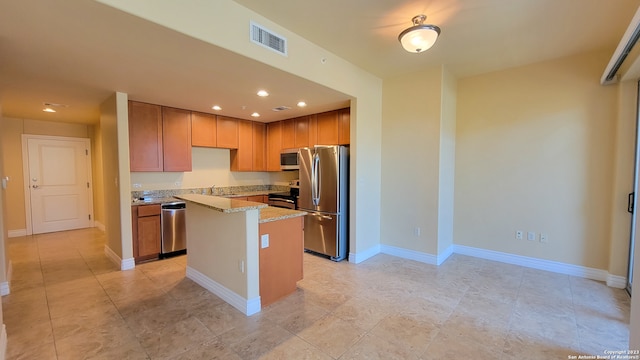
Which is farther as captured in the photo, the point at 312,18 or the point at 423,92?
the point at 423,92

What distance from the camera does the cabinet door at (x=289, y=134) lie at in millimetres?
5246

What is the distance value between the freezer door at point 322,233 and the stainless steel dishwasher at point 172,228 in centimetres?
188

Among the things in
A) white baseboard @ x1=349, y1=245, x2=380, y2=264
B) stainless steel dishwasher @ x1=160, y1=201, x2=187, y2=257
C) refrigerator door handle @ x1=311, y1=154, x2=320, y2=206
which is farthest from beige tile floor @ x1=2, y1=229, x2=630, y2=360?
refrigerator door handle @ x1=311, y1=154, x2=320, y2=206

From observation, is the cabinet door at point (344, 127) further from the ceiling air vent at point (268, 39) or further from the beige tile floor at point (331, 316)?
the beige tile floor at point (331, 316)

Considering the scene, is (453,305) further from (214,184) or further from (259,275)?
(214,184)

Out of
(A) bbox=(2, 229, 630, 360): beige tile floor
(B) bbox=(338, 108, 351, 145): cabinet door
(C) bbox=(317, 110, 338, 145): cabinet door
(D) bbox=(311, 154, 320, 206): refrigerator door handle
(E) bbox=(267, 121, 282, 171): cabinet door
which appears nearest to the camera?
(A) bbox=(2, 229, 630, 360): beige tile floor

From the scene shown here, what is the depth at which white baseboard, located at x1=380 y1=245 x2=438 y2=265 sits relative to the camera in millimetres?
3928

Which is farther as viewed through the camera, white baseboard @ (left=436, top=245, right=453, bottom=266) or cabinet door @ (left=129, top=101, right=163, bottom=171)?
cabinet door @ (left=129, top=101, right=163, bottom=171)

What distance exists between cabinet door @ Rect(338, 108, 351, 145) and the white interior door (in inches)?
234

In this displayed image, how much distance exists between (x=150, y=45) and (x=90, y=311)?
2.54 meters

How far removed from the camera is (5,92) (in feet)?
11.7

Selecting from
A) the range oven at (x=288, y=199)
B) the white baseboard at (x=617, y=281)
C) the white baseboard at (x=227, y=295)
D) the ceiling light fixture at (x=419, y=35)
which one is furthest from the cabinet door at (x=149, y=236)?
the white baseboard at (x=617, y=281)

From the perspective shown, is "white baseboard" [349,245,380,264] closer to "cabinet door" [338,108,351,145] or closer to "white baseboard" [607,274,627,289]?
"cabinet door" [338,108,351,145]

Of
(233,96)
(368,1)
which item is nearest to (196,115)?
(233,96)
